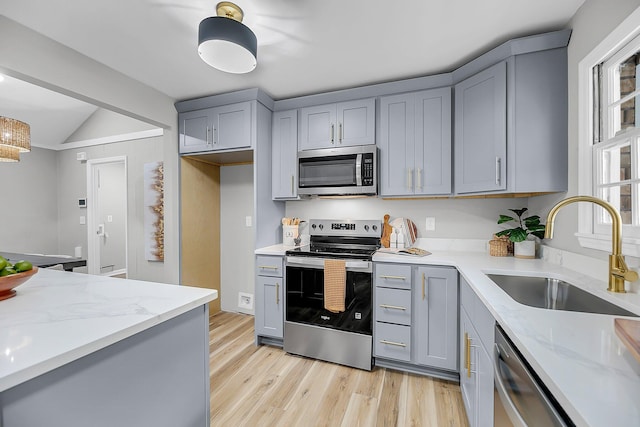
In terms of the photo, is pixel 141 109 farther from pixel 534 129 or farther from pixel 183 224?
pixel 534 129

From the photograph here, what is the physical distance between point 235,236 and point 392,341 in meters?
2.10

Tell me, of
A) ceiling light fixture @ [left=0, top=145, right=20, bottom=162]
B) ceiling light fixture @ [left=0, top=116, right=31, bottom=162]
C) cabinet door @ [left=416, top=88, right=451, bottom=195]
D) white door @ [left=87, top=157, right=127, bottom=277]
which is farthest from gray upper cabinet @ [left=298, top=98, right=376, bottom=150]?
white door @ [left=87, top=157, right=127, bottom=277]

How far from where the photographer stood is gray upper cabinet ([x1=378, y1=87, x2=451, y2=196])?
2.25 meters

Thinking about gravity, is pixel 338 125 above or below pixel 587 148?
above

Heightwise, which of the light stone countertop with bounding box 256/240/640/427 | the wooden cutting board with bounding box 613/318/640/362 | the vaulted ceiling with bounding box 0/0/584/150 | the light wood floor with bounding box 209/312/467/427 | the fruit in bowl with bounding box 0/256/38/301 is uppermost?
the vaulted ceiling with bounding box 0/0/584/150

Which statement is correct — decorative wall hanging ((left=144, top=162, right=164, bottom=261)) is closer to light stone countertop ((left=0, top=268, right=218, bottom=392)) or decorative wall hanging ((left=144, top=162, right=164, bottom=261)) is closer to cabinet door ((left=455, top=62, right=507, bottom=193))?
light stone countertop ((left=0, top=268, right=218, bottom=392))

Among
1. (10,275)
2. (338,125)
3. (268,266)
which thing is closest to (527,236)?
(338,125)

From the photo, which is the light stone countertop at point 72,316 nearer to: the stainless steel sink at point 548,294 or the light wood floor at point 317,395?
the light wood floor at point 317,395

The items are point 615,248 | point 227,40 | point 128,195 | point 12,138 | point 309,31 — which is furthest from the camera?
point 128,195

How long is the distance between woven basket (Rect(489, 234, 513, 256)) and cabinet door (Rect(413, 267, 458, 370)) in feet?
1.71

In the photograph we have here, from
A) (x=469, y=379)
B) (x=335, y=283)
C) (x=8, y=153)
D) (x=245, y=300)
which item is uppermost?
(x=8, y=153)

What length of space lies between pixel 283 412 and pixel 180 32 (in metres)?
2.48

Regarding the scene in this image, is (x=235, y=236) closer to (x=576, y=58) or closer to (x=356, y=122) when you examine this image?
(x=356, y=122)

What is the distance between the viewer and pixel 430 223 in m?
2.57
